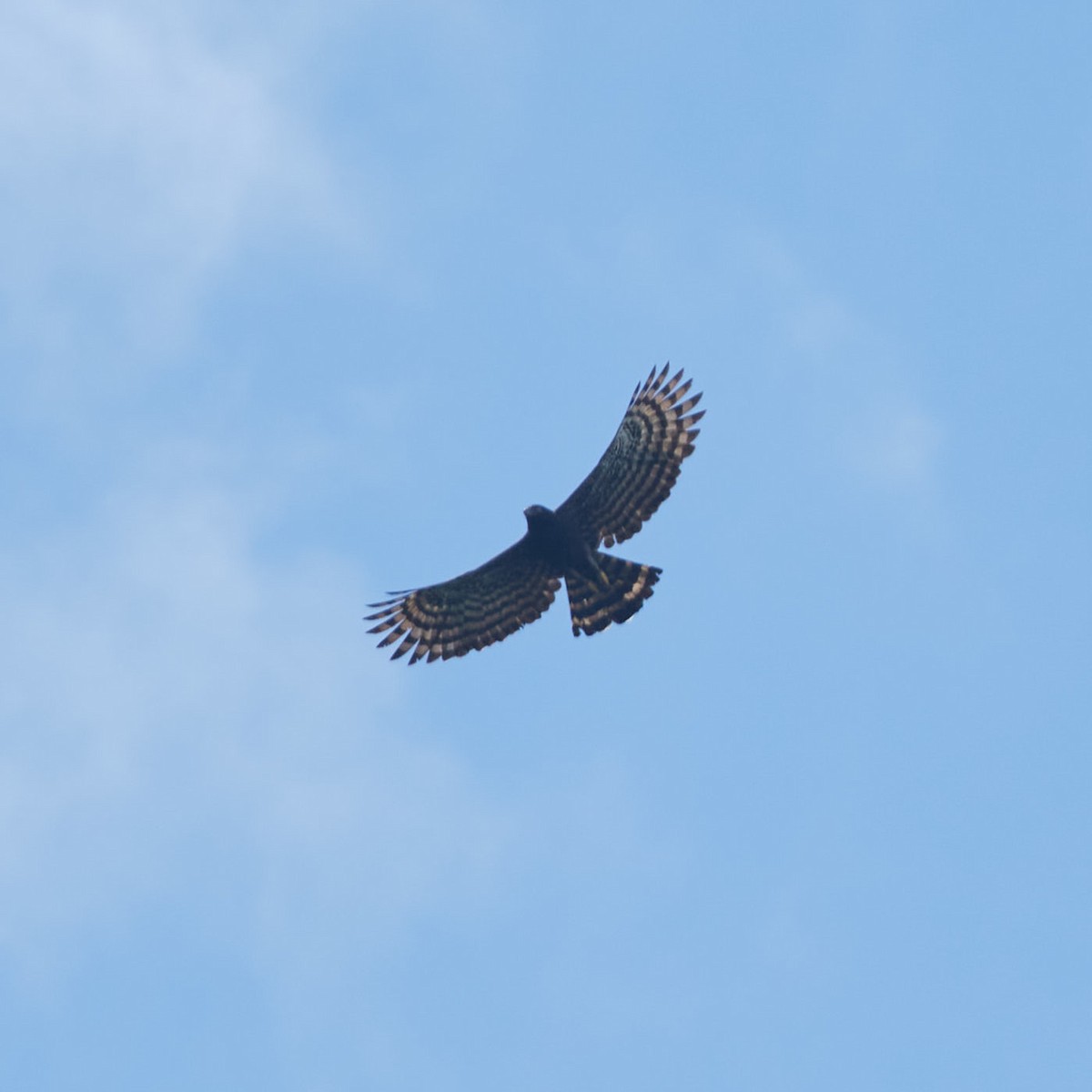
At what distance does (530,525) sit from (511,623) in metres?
1.55

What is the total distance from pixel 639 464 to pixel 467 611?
3.23 meters

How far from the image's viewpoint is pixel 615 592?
35.2 metres

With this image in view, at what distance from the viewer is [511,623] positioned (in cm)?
3588

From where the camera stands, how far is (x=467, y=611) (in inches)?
1416

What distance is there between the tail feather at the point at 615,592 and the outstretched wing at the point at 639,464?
41cm

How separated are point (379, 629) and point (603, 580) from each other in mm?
3309

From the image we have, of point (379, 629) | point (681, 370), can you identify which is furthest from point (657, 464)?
point (379, 629)

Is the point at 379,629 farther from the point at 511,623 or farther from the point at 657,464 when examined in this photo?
the point at 657,464

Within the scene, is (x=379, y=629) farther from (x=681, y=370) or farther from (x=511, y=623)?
(x=681, y=370)

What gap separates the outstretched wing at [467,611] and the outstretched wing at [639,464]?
1187 mm

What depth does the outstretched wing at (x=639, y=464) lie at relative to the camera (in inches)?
1379

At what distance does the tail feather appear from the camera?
115 feet

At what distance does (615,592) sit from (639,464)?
1782 mm

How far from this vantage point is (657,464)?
35.1m
